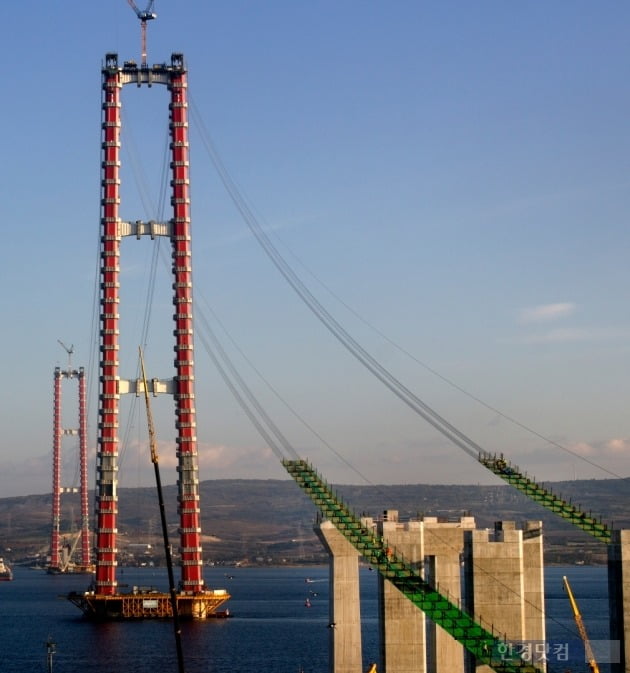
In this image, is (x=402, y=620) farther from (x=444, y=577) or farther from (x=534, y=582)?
(x=534, y=582)

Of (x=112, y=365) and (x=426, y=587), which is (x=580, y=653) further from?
(x=426, y=587)

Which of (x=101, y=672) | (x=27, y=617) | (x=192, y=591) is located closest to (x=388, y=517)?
(x=101, y=672)

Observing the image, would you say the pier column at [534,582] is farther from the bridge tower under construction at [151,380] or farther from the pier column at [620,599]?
the bridge tower under construction at [151,380]

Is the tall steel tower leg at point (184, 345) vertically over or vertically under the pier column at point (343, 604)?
over

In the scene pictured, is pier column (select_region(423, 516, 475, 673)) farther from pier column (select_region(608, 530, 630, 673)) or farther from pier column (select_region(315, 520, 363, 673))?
pier column (select_region(608, 530, 630, 673))

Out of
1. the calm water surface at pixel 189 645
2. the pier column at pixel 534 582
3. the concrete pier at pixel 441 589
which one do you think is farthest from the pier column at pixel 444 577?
the calm water surface at pixel 189 645

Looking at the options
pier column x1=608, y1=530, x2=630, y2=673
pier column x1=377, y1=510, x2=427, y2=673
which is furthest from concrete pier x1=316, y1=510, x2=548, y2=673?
pier column x1=608, y1=530, x2=630, y2=673
